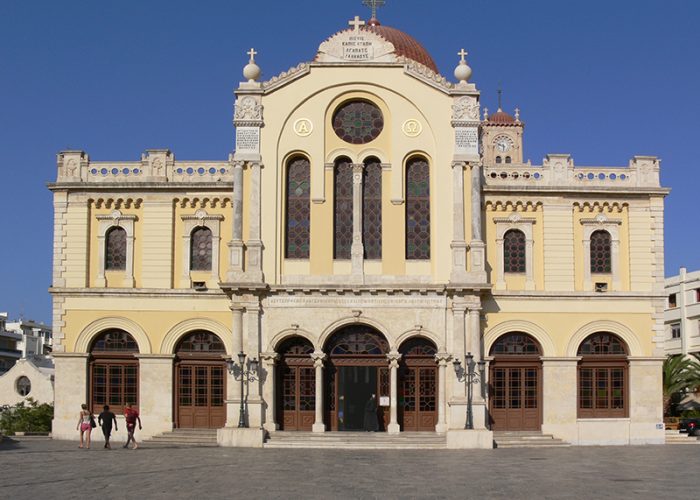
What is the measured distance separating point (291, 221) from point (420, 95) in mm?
6626

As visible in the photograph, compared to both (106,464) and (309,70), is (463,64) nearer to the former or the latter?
(309,70)

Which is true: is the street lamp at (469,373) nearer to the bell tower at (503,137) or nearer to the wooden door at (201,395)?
the wooden door at (201,395)

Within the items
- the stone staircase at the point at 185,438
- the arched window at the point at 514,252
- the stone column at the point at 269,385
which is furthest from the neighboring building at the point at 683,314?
the stone staircase at the point at 185,438

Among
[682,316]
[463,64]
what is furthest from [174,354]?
[682,316]

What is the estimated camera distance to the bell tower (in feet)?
258

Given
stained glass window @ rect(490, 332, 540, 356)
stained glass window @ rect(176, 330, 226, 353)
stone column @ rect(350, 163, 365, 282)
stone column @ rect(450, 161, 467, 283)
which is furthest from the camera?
stained glass window @ rect(176, 330, 226, 353)

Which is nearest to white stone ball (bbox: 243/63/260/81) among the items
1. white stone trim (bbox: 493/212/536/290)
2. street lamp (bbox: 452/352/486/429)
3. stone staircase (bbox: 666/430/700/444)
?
white stone trim (bbox: 493/212/536/290)

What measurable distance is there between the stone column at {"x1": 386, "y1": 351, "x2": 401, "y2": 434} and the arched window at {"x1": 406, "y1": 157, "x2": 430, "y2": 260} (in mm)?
3668

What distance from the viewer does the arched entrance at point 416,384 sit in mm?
35875

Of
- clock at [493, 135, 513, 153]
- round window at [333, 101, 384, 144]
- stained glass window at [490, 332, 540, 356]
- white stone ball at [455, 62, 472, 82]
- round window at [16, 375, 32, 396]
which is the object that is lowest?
round window at [16, 375, 32, 396]

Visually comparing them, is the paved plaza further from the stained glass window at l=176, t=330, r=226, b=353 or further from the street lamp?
the stained glass window at l=176, t=330, r=226, b=353

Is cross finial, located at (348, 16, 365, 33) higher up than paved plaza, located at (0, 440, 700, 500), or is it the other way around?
cross finial, located at (348, 16, 365, 33)

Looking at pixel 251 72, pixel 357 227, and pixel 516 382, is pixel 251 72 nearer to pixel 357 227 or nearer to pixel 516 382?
pixel 357 227

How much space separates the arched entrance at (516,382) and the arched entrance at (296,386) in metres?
6.54
